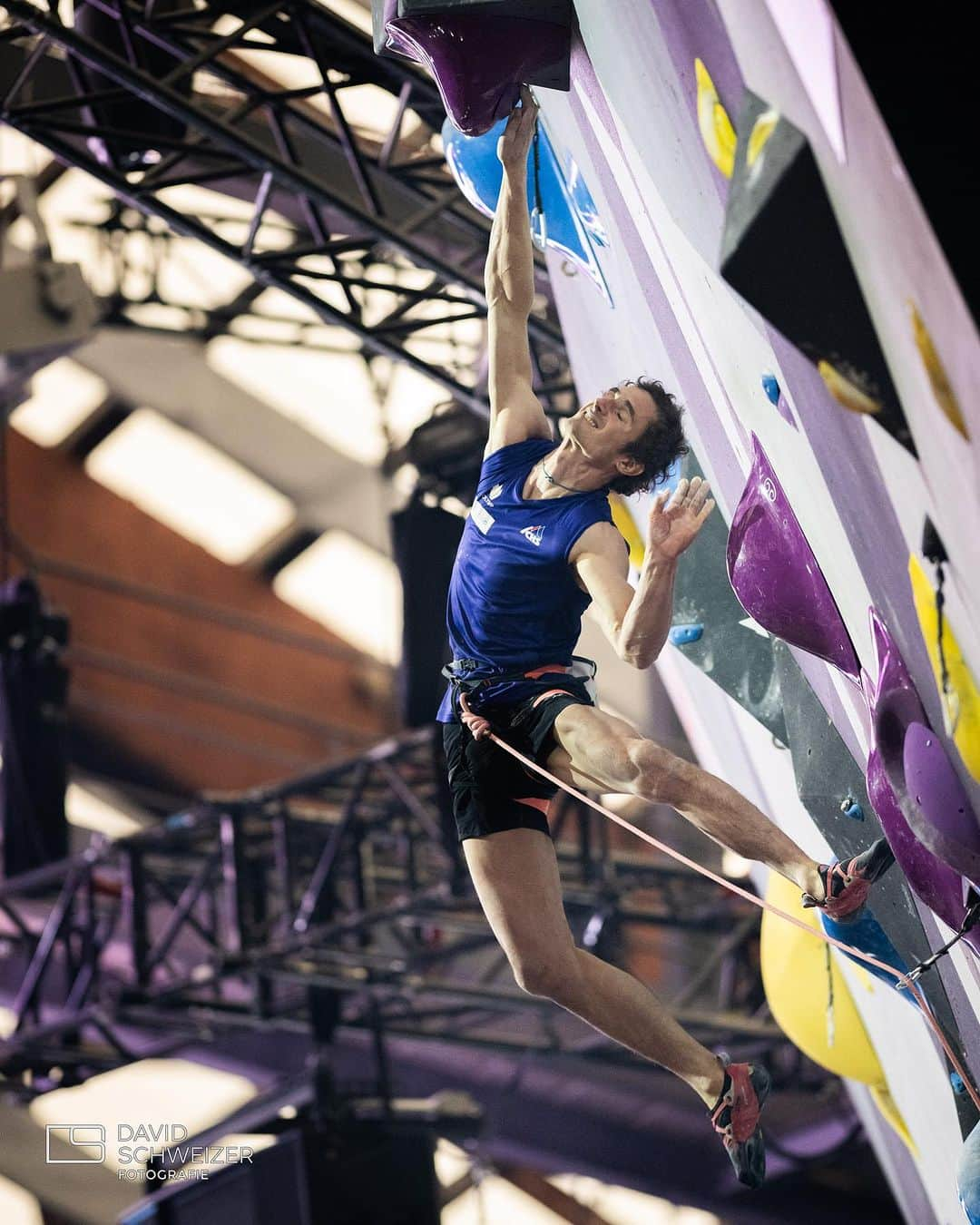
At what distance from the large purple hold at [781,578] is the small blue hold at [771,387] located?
0.23 meters

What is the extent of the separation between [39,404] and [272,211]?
3321 mm

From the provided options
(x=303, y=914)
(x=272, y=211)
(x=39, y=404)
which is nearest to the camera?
(x=303, y=914)

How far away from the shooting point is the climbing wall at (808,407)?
1782 millimetres

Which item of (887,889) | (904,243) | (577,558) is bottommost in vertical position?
(887,889)

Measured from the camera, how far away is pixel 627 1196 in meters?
9.11

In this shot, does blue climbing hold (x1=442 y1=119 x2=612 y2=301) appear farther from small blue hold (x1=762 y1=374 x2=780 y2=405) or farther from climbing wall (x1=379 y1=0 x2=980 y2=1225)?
small blue hold (x1=762 y1=374 x2=780 y2=405)

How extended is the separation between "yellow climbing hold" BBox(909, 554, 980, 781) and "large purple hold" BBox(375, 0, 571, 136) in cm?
121

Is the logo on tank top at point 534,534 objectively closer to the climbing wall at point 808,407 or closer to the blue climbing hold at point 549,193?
the climbing wall at point 808,407

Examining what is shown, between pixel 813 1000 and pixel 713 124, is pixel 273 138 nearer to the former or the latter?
pixel 813 1000

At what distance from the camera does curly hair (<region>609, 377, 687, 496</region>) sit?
295cm

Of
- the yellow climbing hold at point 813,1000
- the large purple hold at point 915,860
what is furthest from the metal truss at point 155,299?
the large purple hold at point 915,860

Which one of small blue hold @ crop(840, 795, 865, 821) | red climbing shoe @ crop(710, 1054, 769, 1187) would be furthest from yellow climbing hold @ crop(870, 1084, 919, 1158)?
small blue hold @ crop(840, 795, 865, 821)

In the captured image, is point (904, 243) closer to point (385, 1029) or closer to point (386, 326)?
point (386, 326)

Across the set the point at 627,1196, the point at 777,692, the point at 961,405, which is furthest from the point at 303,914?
the point at 961,405
